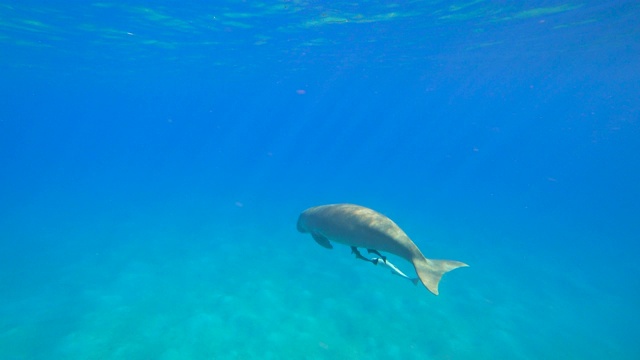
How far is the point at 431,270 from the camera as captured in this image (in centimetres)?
468

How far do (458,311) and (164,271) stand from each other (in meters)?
9.87

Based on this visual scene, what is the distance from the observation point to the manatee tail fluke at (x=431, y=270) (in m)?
4.33

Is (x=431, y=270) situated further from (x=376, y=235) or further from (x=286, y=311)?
(x=286, y=311)

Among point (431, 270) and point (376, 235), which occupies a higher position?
point (376, 235)

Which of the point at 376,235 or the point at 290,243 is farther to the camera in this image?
the point at 290,243

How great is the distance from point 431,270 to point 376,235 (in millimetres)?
870

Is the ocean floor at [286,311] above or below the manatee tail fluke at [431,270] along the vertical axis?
below

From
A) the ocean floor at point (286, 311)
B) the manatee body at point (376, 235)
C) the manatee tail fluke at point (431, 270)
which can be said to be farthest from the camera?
the ocean floor at point (286, 311)

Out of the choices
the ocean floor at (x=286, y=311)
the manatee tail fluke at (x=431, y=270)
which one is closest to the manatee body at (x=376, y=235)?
the manatee tail fluke at (x=431, y=270)

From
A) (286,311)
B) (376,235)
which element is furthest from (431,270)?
(286,311)

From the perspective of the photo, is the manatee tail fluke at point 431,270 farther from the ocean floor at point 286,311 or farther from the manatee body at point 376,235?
the ocean floor at point 286,311

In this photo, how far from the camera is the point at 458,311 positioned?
10453mm

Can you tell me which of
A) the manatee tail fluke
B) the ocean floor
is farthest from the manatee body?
the ocean floor

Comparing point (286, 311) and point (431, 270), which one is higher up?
point (431, 270)
